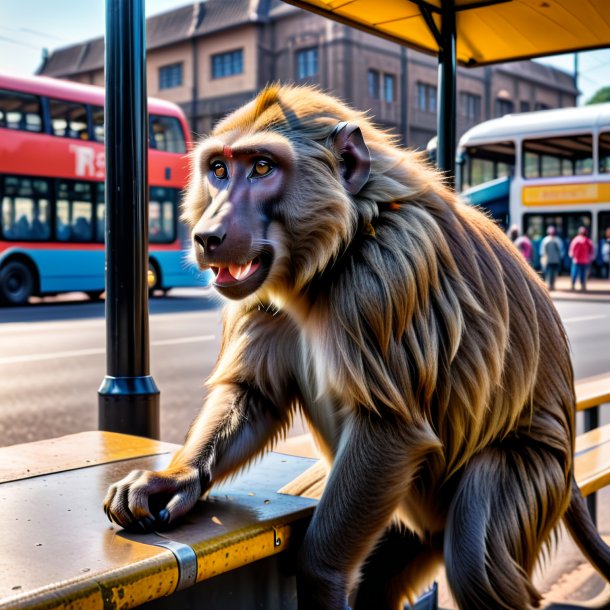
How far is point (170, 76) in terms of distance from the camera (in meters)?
33.0

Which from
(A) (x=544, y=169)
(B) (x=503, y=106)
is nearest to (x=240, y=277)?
(A) (x=544, y=169)

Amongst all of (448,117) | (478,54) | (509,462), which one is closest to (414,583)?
(509,462)

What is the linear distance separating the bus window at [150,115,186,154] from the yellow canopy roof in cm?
1362

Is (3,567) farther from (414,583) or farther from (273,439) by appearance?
(414,583)

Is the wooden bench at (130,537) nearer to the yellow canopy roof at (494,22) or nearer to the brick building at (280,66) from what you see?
the yellow canopy roof at (494,22)

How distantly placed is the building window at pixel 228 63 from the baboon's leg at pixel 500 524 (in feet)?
98.5

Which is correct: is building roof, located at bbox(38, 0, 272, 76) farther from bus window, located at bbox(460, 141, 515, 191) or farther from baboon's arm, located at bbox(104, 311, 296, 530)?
→ baboon's arm, located at bbox(104, 311, 296, 530)

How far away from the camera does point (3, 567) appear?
127 centimetres

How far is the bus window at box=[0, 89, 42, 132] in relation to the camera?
1382 centimetres

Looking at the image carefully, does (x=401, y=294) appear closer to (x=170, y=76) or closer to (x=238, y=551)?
(x=238, y=551)

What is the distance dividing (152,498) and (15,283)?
44.0 ft

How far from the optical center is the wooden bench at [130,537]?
4.11 feet

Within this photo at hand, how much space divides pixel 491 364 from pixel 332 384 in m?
0.39

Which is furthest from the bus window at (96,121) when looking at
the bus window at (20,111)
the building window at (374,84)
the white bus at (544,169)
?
the building window at (374,84)
